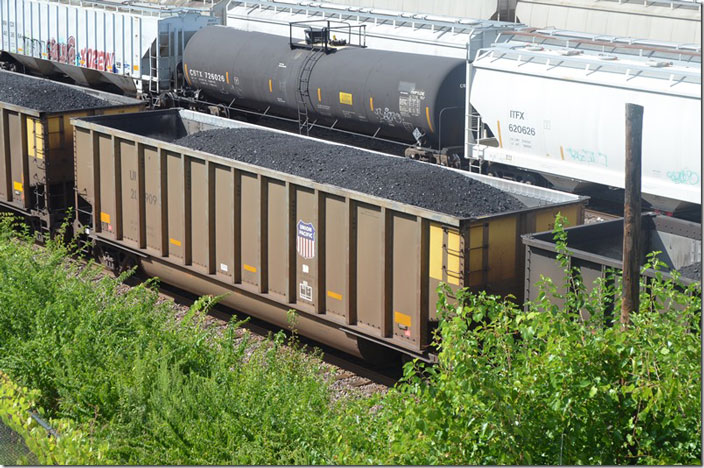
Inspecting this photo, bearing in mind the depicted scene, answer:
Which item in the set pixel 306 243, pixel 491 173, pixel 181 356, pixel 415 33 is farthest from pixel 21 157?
pixel 415 33

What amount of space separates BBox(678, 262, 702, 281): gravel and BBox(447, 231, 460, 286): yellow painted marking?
2386 mm

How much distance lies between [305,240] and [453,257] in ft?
8.26

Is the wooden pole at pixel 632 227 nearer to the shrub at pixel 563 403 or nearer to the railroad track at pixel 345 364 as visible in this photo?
the shrub at pixel 563 403

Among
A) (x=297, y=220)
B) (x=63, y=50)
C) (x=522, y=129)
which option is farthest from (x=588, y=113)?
(x=63, y=50)

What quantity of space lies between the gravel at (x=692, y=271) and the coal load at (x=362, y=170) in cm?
230

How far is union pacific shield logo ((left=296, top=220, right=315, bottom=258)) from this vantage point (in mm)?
12953

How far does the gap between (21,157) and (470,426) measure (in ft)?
44.0

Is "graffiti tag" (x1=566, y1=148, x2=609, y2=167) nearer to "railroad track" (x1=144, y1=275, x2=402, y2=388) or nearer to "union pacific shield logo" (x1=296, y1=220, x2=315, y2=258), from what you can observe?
"railroad track" (x1=144, y1=275, x2=402, y2=388)

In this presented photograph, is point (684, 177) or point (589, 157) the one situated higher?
point (589, 157)

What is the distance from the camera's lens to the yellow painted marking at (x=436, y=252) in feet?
37.4

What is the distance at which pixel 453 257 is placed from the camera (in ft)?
36.9

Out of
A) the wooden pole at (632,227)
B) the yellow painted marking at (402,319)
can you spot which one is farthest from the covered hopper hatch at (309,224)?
the wooden pole at (632,227)

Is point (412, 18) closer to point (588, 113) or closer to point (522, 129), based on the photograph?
point (522, 129)

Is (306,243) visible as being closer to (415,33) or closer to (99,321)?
(99,321)
